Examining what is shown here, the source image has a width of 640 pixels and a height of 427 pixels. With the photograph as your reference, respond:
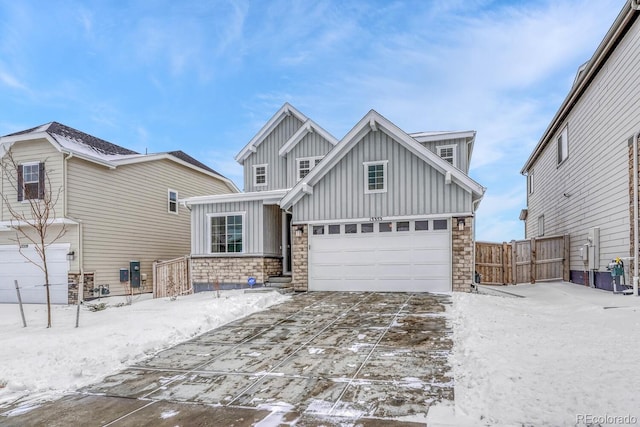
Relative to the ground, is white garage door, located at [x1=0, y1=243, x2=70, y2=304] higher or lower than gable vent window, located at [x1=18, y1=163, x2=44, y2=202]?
lower

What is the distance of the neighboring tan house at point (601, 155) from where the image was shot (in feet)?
33.0

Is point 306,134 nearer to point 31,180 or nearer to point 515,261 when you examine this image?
point 515,261

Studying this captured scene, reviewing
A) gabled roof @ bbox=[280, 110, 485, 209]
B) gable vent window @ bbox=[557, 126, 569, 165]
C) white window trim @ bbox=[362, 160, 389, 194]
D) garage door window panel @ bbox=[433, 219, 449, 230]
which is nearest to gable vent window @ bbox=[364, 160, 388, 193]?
white window trim @ bbox=[362, 160, 389, 194]

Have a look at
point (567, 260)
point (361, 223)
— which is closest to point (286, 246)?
point (361, 223)

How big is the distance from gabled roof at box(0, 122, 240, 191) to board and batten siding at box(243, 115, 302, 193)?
4380mm

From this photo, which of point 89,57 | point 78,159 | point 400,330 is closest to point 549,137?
point 400,330

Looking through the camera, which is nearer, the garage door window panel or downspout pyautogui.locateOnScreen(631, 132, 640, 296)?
downspout pyautogui.locateOnScreen(631, 132, 640, 296)

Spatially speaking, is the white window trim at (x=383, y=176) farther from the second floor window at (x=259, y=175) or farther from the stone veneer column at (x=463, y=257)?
the second floor window at (x=259, y=175)

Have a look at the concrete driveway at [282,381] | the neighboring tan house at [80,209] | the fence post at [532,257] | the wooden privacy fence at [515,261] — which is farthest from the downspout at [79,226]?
the fence post at [532,257]

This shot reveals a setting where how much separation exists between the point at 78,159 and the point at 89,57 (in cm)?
1005

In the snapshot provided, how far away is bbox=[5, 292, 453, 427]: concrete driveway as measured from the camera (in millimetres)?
4199

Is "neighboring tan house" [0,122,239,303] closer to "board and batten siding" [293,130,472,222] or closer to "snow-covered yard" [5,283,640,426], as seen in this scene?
"snow-covered yard" [5,283,640,426]

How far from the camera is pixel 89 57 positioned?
73.9 ft

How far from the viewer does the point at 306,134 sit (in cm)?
1772
